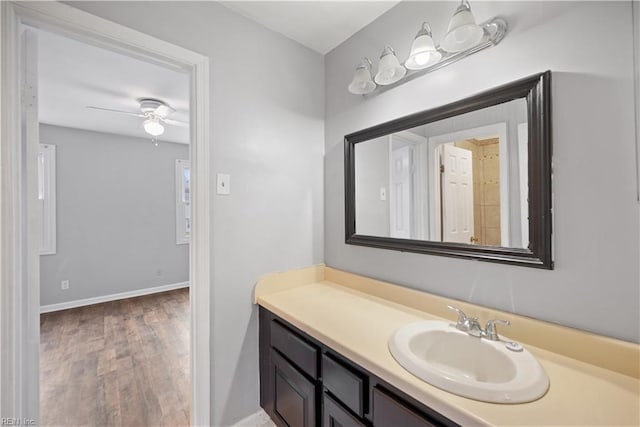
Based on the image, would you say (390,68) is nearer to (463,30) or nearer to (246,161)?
(463,30)

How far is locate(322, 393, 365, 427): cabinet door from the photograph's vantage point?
986 mm

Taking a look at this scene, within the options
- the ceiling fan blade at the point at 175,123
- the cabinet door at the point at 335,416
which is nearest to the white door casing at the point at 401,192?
the cabinet door at the point at 335,416

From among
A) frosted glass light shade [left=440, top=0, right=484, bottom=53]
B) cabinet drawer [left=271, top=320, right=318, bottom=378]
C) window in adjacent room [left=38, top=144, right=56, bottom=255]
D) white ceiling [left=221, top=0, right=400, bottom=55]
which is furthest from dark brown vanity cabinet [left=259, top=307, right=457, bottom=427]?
window in adjacent room [left=38, top=144, right=56, bottom=255]

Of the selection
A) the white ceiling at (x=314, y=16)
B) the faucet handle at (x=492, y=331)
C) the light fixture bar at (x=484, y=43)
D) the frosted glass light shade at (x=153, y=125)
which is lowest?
the faucet handle at (x=492, y=331)

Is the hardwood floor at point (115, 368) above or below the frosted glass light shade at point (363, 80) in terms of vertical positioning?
below

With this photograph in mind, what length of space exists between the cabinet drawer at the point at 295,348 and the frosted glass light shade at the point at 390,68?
1.38 m

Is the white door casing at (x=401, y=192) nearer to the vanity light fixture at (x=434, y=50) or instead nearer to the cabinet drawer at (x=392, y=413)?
A: the vanity light fixture at (x=434, y=50)

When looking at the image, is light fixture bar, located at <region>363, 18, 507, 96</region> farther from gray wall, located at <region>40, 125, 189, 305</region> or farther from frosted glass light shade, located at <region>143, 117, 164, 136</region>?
gray wall, located at <region>40, 125, 189, 305</region>

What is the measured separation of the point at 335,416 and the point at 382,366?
→ 1.32 feet

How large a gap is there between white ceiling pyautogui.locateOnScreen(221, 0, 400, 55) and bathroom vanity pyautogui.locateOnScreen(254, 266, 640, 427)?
5.02 ft

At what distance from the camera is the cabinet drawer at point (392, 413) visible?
772mm

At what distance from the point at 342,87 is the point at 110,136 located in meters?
3.73

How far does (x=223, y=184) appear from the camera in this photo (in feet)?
4.77

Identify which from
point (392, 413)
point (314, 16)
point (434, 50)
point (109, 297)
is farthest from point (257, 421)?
point (109, 297)
